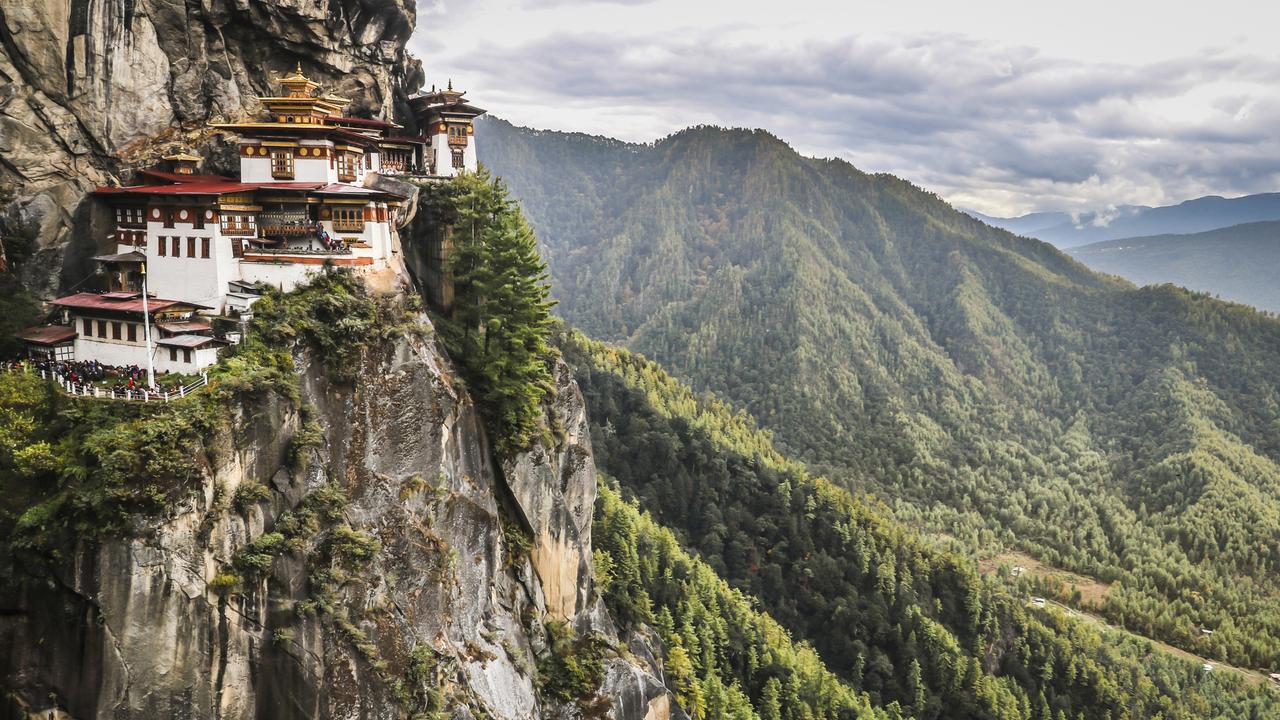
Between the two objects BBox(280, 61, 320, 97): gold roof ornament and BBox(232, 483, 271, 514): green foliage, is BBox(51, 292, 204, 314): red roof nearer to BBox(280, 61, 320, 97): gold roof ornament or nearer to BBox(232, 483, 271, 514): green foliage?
BBox(232, 483, 271, 514): green foliage

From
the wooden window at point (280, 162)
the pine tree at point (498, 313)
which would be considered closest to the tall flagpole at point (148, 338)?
the wooden window at point (280, 162)

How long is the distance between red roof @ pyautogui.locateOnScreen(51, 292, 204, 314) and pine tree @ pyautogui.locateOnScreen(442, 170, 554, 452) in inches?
603

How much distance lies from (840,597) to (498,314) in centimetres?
8423

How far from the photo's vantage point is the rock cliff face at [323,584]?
28734 millimetres

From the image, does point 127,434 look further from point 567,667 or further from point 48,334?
point 567,667

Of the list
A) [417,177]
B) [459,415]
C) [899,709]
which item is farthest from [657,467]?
[459,415]

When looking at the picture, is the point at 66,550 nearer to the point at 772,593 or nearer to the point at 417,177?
the point at 417,177

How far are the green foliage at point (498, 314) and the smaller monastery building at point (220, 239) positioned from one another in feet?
16.0

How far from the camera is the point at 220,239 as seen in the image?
4078cm

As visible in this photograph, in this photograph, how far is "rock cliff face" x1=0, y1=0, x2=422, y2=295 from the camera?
39.2 meters

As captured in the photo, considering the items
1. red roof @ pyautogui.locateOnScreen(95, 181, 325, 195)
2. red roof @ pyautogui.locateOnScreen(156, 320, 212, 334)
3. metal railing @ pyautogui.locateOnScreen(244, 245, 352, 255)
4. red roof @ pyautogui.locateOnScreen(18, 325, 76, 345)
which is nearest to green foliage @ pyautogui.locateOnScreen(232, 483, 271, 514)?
red roof @ pyautogui.locateOnScreen(156, 320, 212, 334)

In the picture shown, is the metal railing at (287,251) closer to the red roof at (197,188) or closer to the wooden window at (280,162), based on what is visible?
the red roof at (197,188)

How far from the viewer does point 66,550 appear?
28328 mm

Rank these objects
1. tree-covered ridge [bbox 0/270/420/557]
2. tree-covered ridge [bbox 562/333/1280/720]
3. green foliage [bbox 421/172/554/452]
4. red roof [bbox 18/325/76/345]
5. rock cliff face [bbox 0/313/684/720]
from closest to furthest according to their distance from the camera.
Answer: tree-covered ridge [bbox 0/270/420/557]
rock cliff face [bbox 0/313/684/720]
red roof [bbox 18/325/76/345]
green foliage [bbox 421/172/554/452]
tree-covered ridge [bbox 562/333/1280/720]
